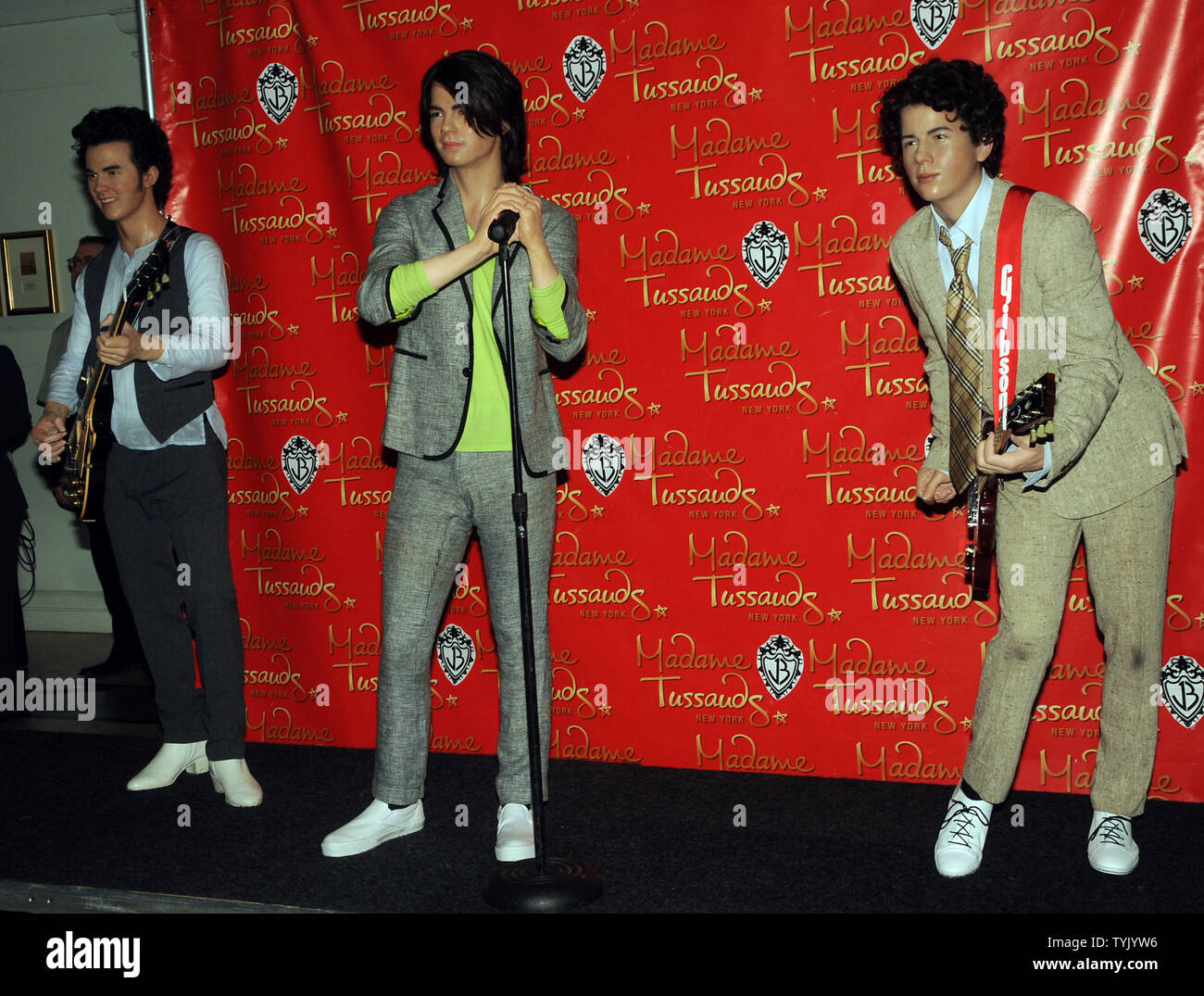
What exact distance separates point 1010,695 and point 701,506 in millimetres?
1098

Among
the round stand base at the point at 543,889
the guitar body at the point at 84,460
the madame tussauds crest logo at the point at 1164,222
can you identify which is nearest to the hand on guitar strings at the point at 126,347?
the guitar body at the point at 84,460

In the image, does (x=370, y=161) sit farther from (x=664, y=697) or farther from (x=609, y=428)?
(x=664, y=697)

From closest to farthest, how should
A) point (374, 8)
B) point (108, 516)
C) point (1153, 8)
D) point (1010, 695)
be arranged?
point (1010, 695) → point (1153, 8) → point (108, 516) → point (374, 8)

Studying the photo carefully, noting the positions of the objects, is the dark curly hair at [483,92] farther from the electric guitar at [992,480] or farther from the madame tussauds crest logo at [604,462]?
the electric guitar at [992,480]

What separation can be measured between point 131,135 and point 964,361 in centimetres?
244

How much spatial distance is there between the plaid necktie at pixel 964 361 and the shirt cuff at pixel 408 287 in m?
1.23

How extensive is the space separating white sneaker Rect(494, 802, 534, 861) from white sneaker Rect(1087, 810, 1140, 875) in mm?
1344

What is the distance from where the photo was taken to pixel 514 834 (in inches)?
105

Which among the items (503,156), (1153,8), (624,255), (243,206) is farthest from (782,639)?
(243,206)

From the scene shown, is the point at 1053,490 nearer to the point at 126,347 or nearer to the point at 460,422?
the point at 460,422

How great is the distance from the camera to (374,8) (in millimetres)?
3447

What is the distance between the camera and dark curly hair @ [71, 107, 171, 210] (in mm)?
3137

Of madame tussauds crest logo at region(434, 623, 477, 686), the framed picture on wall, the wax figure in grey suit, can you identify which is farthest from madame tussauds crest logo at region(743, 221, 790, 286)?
the framed picture on wall

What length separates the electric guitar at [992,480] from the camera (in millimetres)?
2240
